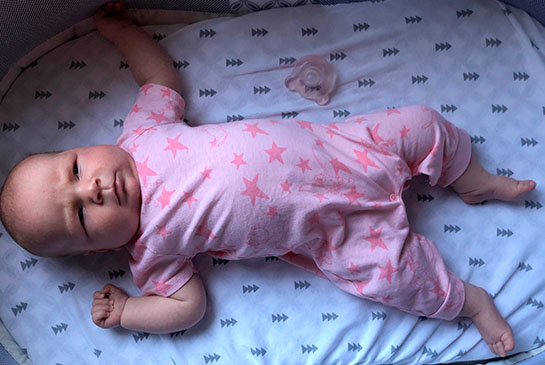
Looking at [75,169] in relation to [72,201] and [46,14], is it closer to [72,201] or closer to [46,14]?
[72,201]

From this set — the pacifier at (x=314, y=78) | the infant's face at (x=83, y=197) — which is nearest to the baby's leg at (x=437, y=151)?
the pacifier at (x=314, y=78)

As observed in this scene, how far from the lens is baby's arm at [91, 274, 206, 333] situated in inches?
49.8

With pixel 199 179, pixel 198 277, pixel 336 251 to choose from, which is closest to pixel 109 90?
pixel 199 179

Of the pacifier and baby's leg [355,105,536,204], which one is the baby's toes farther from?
the pacifier

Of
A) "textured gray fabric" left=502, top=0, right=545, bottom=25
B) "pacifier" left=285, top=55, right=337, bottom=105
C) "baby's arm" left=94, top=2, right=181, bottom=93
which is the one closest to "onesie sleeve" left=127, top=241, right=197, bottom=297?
"baby's arm" left=94, top=2, right=181, bottom=93

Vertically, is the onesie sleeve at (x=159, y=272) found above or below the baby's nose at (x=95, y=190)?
below

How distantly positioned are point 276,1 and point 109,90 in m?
0.52

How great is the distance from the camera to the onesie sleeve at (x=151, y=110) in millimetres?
1283

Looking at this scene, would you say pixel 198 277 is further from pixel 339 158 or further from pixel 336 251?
pixel 339 158

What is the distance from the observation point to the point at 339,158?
4.01 ft

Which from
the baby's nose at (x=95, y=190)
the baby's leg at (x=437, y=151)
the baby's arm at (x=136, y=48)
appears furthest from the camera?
the baby's arm at (x=136, y=48)

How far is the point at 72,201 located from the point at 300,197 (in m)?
0.50

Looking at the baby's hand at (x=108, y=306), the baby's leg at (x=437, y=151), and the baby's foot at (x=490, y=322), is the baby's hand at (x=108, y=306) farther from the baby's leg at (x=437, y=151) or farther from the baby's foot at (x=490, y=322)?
the baby's foot at (x=490, y=322)

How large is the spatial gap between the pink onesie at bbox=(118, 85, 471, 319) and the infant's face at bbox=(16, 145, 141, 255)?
0.13 ft
